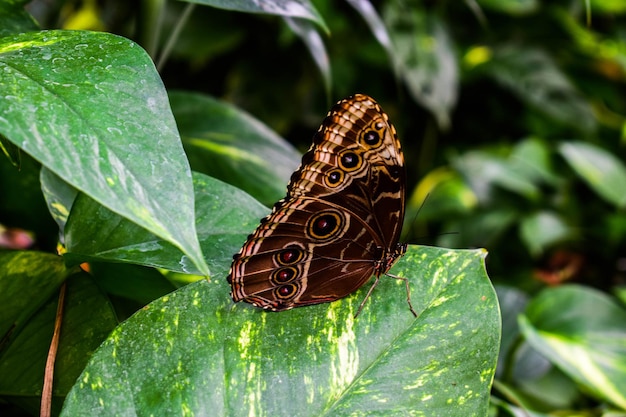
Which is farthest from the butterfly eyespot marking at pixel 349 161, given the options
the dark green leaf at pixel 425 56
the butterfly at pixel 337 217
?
the dark green leaf at pixel 425 56

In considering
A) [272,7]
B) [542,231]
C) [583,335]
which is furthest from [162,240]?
[542,231]

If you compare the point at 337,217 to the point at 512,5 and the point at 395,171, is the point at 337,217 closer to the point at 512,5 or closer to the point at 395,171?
the point at 395,171

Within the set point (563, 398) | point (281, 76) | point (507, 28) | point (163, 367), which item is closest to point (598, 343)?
point (563, 398)

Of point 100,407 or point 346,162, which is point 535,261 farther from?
point 100,407

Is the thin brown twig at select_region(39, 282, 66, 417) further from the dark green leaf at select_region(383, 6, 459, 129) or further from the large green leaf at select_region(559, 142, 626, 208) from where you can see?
the large green leaf at select_region(559, 142, 626, 208)

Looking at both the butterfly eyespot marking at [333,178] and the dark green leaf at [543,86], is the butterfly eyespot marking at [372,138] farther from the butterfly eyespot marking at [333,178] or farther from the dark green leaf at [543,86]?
the dark green leaf at [543,86]

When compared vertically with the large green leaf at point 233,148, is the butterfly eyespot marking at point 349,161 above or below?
above

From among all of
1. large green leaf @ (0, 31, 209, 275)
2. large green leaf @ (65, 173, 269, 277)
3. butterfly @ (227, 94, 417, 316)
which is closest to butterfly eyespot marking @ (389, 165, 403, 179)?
butterfly @ (227, 94, 417, 316)
